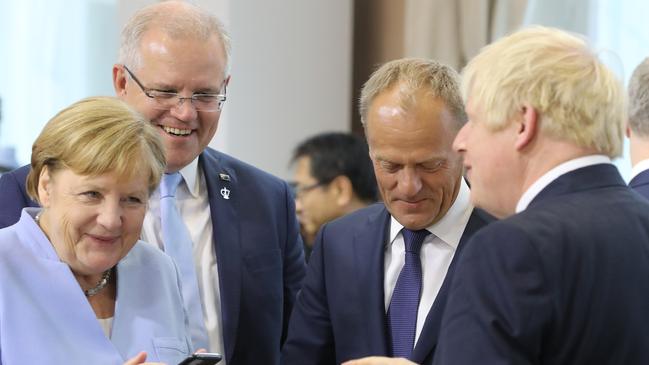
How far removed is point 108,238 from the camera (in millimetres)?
2348

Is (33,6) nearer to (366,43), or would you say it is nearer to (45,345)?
(366,43)

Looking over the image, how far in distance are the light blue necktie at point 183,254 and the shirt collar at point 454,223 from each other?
55cm

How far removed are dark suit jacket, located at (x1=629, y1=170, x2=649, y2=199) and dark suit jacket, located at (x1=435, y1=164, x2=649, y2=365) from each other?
106 centimetres

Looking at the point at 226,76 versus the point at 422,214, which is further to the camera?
the point at 226,76

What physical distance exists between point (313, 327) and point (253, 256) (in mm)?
383

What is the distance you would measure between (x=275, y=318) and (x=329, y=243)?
415mm

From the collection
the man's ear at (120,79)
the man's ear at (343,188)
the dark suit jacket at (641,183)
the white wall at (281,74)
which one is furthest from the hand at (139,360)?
the white wall at (281,74)

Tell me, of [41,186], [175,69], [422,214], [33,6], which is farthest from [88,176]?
[33,6]

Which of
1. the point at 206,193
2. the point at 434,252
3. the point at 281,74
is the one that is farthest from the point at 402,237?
the point at 281,74

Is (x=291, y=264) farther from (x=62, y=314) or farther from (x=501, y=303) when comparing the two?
(x=501, y=303)

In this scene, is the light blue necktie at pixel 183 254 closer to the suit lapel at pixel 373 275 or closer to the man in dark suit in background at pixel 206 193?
the man in dark suit in background at pixel 206 193

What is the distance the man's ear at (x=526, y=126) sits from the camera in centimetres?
187

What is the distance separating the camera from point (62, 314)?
90.6 inches

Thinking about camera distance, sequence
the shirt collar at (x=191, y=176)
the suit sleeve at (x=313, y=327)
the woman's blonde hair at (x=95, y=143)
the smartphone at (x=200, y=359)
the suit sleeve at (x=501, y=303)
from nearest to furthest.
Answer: the suit sleeve at (x=501, y=303) → the smartphone at (x=200, y=359) → the woman's blonde hair at (x=95, y=143) → the suit sleeve at (x=313, y=327) → the shirt collar at (x=191, y=176)
